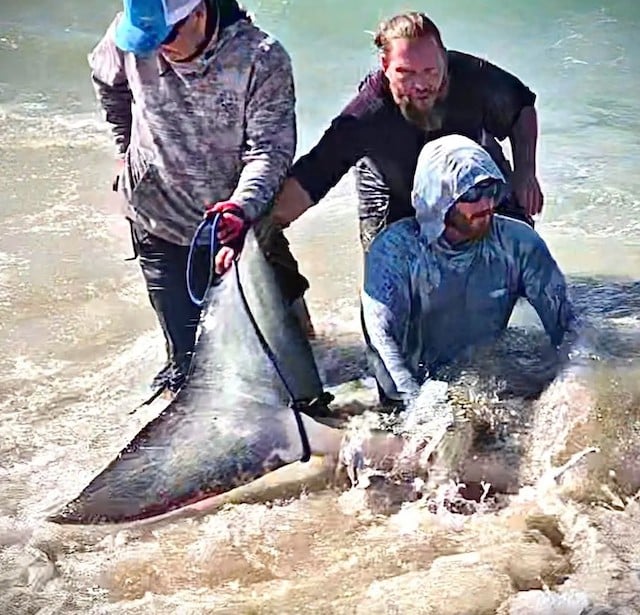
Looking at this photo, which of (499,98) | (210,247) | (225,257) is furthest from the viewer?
(499,98)

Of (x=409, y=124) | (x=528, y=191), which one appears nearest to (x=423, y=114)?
(x=409, y=124)

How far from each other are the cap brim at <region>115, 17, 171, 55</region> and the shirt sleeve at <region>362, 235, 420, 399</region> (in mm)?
863

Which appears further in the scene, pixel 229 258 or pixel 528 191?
pixel 528 191

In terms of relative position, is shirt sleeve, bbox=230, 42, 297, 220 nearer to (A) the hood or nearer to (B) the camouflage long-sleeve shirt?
(B) the camouflage long-sleeve shirt

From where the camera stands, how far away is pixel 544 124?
21.5 ft

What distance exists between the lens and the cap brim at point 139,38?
295 centimetres

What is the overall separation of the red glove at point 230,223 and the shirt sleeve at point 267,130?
1.2 inches

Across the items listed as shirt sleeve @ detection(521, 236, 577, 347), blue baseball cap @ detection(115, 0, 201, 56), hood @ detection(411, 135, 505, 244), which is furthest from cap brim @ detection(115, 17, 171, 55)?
shirt sleeve @ detection(521, 236, 577, 347)

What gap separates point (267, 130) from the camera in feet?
10.2

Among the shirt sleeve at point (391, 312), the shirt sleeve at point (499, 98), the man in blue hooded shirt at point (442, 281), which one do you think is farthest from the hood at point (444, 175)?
the shirt sleeve at point (499, 98)

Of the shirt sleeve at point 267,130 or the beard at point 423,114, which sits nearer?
the shirt sleeve at point 267,130

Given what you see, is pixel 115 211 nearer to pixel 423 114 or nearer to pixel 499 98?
pixel 423 114

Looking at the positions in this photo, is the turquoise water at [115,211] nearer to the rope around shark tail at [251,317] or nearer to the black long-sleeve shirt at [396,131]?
the rope around shark tail at [251,317]

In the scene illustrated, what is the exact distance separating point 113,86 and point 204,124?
1.17 feet
